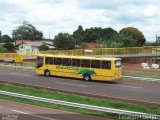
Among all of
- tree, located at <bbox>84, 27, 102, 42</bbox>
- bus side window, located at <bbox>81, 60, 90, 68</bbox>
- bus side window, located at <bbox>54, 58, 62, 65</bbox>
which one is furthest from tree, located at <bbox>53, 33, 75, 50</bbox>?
bus side window, located at <bbox>81, 60, 90, 68</bbox>

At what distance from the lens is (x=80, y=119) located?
57.8 feet

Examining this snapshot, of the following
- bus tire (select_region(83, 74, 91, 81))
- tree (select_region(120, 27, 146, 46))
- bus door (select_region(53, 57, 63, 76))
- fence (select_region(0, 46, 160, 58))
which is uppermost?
tree (select_region(120, 27, 146, 46))

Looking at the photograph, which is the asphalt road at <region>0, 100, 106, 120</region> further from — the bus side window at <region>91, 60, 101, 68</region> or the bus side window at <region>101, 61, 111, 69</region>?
the bus side window at <region>91, 60, 101, 68</region>

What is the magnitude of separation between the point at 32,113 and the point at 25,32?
5862 inches

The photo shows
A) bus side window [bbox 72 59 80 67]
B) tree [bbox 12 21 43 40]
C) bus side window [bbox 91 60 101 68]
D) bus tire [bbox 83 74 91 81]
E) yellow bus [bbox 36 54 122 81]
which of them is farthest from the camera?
tree [bbox 12 21 43 40]

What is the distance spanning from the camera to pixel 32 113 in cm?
1909

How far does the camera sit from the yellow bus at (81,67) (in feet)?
119

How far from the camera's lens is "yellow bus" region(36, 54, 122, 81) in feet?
119

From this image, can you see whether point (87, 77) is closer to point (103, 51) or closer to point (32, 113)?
point (32, 113)

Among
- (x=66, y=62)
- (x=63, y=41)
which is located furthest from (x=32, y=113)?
(x=63, y=41)

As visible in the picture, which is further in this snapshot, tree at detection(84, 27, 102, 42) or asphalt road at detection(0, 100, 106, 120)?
tree at detection(84, 27, 102, 42)

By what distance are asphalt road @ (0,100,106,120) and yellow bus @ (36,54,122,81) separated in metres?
15.4

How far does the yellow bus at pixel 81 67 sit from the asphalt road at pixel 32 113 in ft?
50.6

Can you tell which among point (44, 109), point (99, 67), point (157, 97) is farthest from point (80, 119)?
point (99, 67)
